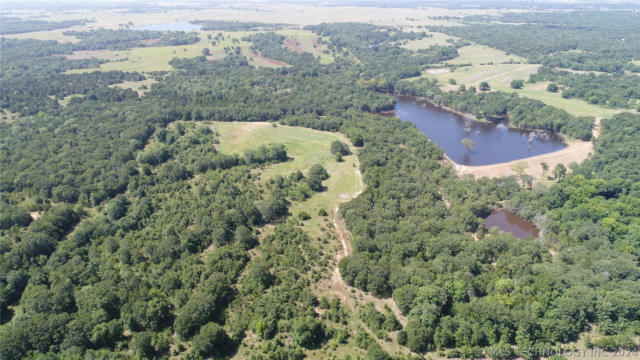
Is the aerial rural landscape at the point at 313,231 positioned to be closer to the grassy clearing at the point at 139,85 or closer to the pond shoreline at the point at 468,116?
the pond shoreline at the point at 468,116

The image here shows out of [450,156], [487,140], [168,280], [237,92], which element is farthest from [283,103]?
[168,280]

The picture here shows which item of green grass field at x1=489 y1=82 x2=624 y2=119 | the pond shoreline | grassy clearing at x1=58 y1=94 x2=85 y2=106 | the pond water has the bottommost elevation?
the pond water

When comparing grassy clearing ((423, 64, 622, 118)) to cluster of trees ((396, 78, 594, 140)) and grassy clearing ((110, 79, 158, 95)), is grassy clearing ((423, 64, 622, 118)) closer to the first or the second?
cluster of trees ((396, 78, 594, 140))

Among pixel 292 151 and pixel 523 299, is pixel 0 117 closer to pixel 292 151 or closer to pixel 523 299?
pixel 292 151

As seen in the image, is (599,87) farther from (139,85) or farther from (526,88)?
(139,85)

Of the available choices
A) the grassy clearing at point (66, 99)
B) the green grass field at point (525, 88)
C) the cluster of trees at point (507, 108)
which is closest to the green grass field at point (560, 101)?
the green grass field at point (525, 88)

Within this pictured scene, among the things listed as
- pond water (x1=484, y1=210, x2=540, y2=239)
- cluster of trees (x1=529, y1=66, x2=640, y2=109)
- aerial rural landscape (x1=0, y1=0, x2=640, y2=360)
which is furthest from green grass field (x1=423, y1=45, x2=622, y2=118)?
pond water (x1=484, y1=210, x2=540, y2=239)
